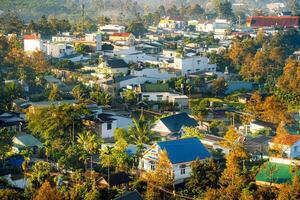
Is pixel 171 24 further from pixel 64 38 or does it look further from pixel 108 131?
pixel 108 131

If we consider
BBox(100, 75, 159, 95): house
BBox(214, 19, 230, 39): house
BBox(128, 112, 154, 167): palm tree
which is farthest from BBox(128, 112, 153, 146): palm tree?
BBox(214, 19, 230, 39): house

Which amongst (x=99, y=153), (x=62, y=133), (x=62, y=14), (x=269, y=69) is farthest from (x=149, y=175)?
(x=62, y=14)

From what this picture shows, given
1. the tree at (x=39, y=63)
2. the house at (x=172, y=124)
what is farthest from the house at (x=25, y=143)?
the tree at (x=39, y=63)

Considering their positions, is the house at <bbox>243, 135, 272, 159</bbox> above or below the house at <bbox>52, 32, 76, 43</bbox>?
below

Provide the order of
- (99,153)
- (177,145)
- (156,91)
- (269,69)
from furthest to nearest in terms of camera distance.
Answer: (269,69), (156,91), (99,153), (177,145)

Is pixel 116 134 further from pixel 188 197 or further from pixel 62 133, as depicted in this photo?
pixel 188 197

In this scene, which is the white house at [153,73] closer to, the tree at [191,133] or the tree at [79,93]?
the tree at [79,93]

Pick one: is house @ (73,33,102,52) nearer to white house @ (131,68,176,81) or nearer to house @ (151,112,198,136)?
white house @ (131,68,176,81)
